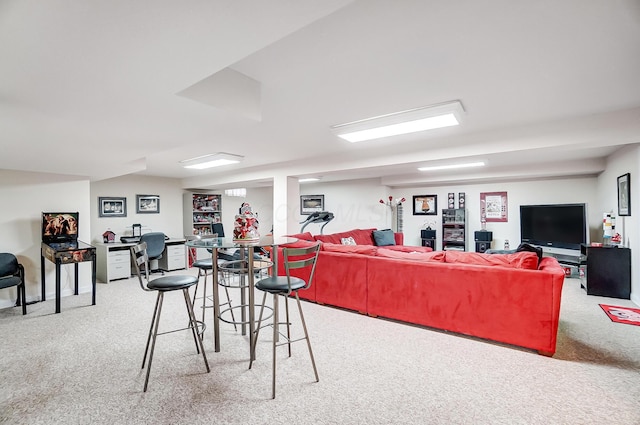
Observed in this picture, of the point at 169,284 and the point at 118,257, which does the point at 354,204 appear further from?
the point at 169,284

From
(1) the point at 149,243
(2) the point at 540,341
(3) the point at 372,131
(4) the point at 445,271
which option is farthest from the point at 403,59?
(1) the point at 149,243

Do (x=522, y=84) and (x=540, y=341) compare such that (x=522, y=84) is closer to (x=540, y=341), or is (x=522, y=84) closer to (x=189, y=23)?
(x=540, y=341)

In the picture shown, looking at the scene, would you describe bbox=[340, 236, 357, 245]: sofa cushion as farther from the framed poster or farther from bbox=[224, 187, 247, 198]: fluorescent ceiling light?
bbox=[224, 187, 247, 198]: fluorescent ceiling light

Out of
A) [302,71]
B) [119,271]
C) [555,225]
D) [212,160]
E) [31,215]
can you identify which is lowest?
[119,271]

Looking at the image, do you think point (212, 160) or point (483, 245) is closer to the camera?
point (212, 160)

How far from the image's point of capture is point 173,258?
6.20 m

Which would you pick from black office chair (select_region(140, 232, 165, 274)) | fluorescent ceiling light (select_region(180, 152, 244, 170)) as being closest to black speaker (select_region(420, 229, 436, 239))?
fluorescent ceiling light (select_region(180, 152, 244, 170))

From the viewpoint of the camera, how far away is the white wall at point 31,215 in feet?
13.4

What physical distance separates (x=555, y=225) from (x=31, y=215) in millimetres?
8521

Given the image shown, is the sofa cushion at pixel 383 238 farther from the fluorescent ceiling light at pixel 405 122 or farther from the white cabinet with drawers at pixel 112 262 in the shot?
the white cabinet with drawers at pixel 112 262

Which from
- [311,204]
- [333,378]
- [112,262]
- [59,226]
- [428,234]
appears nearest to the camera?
[333,378]

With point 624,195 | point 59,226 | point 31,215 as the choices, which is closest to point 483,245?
point 624,195

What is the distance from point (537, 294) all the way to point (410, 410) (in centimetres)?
156

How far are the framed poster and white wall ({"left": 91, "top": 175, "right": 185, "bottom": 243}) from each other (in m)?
6.92
